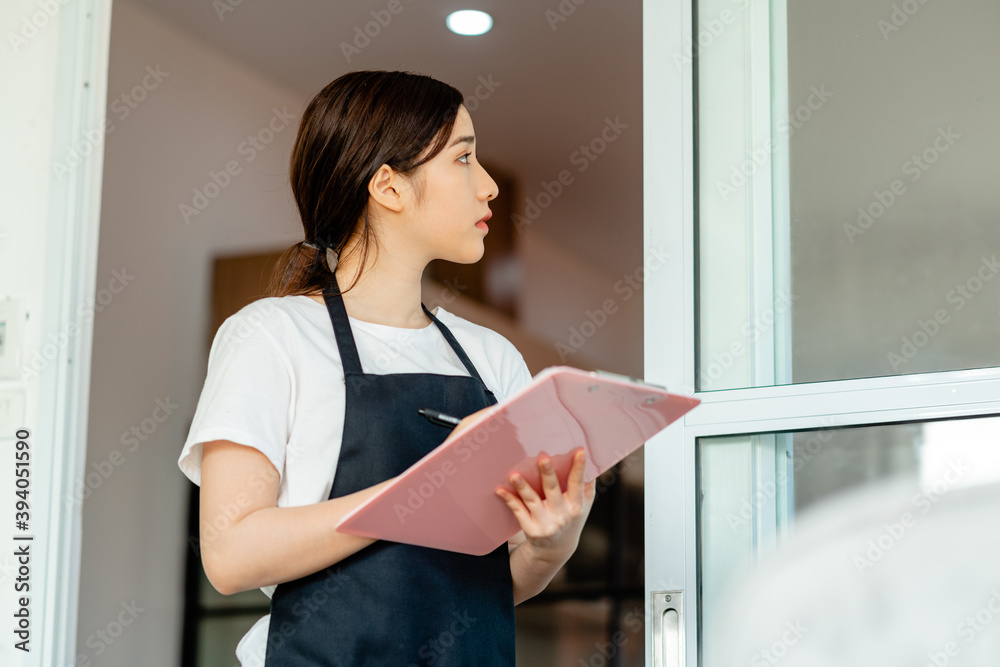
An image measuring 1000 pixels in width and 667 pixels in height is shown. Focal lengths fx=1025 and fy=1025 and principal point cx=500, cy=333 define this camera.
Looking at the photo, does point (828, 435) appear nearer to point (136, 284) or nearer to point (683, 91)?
point (683, 91)

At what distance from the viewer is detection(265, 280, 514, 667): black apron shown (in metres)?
0.96

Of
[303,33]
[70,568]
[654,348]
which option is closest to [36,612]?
[70,568]

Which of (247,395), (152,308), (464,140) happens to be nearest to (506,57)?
(152,308)

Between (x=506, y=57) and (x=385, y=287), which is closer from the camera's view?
(x=385, y=287)

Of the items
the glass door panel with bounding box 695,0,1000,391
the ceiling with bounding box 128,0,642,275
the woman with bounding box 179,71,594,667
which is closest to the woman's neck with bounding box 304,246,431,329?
the woman with bounding box 179,71,594,667

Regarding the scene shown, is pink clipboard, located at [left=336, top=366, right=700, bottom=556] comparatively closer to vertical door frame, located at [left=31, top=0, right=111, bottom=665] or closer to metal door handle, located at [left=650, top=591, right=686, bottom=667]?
metal door handle, located at [left=650, top=591, right=686, bottom=667]

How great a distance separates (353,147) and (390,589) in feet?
1.61

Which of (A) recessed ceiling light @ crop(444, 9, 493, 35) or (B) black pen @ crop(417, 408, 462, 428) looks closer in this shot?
(B) black pen @ crop(417, 408, 462, 428)

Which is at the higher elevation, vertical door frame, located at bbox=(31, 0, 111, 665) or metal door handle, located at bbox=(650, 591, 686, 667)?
vertical door frame, located at bbox=(31, 0, 111, 665)

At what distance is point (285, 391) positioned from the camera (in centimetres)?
101

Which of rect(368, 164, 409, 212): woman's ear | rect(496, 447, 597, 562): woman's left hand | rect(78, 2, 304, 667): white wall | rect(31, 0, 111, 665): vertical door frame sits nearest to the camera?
rect(496, 447, 597, 562): woman's left hand

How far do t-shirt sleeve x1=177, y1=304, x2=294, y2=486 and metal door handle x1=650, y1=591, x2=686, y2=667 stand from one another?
50cm

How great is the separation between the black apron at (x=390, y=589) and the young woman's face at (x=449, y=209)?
147mm

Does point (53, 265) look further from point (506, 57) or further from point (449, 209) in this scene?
point (506, 57)
